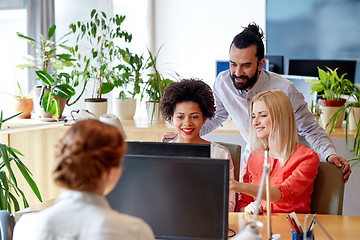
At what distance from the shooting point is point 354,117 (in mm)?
3416

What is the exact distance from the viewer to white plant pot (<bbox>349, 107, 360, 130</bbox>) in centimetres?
340

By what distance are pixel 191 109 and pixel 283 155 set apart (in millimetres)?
488

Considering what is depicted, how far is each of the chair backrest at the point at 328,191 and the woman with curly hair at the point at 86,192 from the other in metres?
1.42

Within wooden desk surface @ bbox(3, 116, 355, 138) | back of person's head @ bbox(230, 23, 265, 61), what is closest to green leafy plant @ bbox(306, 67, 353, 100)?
wooden desk surface @ bbox(3, 116, 355, 138)

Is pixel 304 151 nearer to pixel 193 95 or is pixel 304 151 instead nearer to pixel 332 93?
pixel 193 95

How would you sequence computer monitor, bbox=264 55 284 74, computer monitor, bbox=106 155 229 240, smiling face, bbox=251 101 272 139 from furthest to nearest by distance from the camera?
computer monitor, bbox=264 55 284 74, smiling face, bbox=251 101 272 139, computer monitor, bbox=106 155 229 240

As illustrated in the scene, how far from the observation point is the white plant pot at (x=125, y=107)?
144 inches

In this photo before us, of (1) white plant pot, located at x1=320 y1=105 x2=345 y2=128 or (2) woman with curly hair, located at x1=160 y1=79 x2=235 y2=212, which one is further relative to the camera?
(1) white plant pot, located at x1=320 y1=105 x2=345 y2=128

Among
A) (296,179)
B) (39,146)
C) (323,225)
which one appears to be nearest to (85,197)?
(323,225)

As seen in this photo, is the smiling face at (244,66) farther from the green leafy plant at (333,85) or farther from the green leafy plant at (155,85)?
the green leafy plant at (333,85)

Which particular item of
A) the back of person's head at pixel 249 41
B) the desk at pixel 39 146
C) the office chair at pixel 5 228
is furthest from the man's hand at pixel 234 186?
the desk at pixel 39 146

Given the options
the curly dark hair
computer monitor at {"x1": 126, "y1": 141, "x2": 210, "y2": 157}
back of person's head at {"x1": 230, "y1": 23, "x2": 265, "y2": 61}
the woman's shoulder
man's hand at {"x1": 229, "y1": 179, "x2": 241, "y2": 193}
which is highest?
back of person's head at {"x1": 230, "y1": 23, "x2": 265, "y2": 61}

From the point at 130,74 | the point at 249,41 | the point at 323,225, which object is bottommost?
the point at 323,225

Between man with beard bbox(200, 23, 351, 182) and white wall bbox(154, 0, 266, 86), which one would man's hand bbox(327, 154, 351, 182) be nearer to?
man with beard bbox(200, 23, 351, 182)
